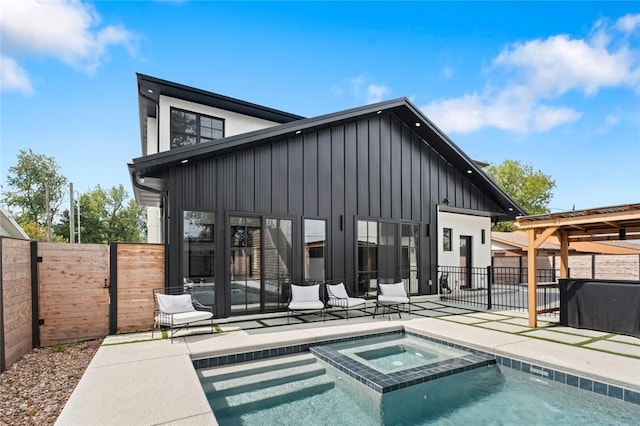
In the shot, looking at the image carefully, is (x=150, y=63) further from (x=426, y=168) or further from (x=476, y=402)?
(x=476, y=402)

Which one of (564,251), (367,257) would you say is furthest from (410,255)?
(564,251)

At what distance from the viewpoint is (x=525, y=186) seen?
103ft

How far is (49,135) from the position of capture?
22.7 meters

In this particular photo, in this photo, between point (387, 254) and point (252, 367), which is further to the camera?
point (387, 254)

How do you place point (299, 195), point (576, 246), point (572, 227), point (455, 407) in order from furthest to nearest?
1. point (576, 246)
2. point (299, 195)
3. point (572, 227)
4. point (455, 407)

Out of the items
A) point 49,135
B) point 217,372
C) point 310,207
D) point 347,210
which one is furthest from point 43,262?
point 49,135

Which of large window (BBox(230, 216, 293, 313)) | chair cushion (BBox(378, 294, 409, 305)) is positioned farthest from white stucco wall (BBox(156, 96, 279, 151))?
chair cushion (BBox(378, 294, 409, 305))

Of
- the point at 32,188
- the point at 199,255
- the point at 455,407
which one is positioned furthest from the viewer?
the point at 32,188

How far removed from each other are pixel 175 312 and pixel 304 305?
2419mm

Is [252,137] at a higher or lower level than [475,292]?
higher

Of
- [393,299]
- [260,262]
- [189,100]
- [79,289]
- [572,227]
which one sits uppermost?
[189,100]

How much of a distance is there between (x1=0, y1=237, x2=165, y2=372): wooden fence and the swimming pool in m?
2.79

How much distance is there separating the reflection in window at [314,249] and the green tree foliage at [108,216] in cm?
3177

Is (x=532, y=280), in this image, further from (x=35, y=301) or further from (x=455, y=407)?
(x=35, y=301)
